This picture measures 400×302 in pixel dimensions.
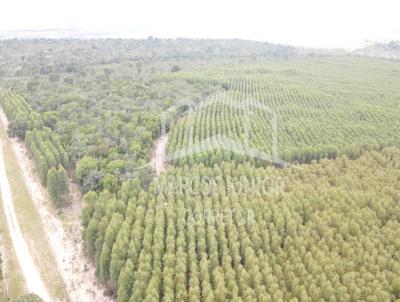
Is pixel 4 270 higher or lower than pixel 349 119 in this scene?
lower

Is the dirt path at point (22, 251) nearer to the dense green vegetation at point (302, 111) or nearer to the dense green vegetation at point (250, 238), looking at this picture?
the dense green vegetation at point (250, 238)

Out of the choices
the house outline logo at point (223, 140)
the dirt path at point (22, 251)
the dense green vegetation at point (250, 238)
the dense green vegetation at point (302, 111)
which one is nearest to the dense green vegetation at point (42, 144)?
the dirt path at point (22, 251)

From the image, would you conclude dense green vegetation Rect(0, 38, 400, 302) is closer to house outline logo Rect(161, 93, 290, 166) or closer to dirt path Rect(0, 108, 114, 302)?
house outline logo Rect(161, 93, 290, 166)

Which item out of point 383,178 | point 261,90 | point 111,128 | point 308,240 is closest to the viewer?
point 308,240

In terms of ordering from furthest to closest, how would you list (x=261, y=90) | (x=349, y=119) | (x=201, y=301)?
(x=261, y=90)
(x=349, y=119)
(x=201, y=301)

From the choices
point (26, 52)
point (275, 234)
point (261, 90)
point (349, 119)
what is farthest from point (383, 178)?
point (26, 52)

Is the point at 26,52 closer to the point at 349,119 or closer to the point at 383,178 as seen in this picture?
the point at 349,119

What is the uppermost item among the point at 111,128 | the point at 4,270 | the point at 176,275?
the point at 111,128

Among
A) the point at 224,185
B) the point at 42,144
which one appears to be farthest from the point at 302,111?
the point at 42,144
